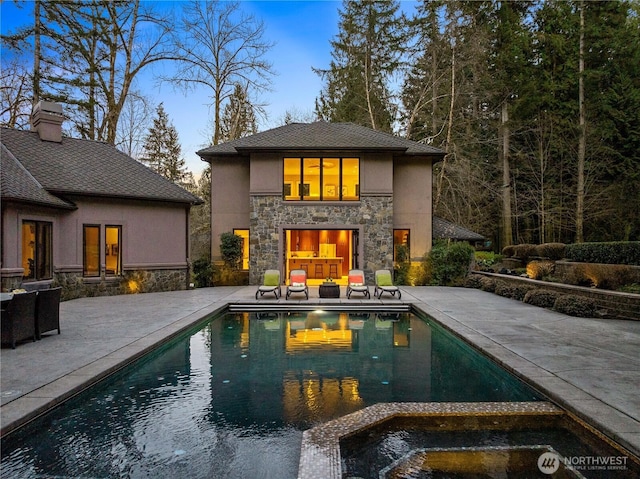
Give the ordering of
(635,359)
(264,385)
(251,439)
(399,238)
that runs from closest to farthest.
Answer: (251,439), (264,385), (635,359), (399,238)

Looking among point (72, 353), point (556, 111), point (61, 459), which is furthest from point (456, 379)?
point (556, 111)

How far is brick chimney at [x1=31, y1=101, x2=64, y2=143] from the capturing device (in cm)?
1371

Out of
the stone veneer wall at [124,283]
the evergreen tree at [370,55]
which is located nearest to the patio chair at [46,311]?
the stone veneer wall at [124,283]

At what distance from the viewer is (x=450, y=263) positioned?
51.8ft

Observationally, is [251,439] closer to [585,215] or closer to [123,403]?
[123,403]

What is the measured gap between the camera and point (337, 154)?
1551cm

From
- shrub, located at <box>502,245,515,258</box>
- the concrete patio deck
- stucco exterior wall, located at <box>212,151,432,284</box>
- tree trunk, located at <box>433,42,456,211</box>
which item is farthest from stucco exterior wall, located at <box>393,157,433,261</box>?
the concrete patio deck

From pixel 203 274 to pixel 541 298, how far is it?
12.0 m

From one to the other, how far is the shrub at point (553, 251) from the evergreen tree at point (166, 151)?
2748 centimetres

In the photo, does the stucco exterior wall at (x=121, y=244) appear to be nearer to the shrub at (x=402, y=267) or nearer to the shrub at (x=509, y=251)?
the shrub at (x=402, y=267)

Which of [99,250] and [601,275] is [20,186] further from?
[601,275]

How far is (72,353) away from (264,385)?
10.3 ft

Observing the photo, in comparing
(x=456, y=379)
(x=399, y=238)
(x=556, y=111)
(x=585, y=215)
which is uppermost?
(x=556, y=111)

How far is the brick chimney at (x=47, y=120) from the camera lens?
13711 mm
